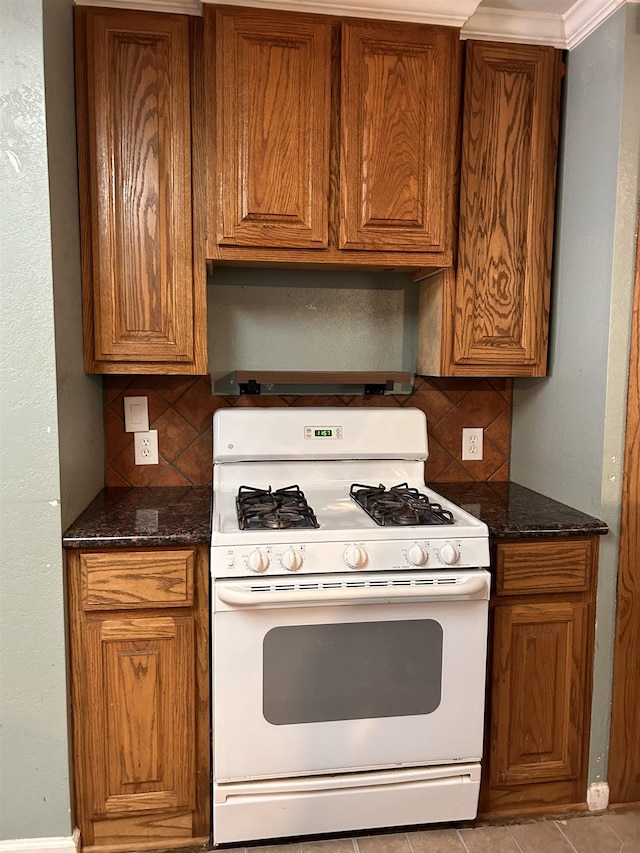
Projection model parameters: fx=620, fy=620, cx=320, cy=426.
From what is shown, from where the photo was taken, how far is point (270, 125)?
1.85 meters

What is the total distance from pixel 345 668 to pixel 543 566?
26.0 inches

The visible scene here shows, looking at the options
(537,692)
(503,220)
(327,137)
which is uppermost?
(327,137)

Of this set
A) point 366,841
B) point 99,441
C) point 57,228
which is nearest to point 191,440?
point 99,441

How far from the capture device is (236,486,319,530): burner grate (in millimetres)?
1715

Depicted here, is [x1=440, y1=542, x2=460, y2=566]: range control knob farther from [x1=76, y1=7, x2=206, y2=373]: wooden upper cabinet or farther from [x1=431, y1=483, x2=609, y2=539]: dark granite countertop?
[x1=76, y1=7, x2=206, y2=373]: wooden upper cabinet

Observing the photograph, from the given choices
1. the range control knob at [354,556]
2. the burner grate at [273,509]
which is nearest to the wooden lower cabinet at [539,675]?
the range control knob at [354,556]

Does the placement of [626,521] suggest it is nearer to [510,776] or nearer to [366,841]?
[510,776]

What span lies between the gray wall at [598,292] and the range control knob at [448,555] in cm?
52

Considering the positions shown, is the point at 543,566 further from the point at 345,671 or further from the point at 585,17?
the point at 585,17

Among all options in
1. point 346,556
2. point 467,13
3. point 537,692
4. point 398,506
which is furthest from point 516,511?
point 467,13

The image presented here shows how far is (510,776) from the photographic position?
1.89 metres

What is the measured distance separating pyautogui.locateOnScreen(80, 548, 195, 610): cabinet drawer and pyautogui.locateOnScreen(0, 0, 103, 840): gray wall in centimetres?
8

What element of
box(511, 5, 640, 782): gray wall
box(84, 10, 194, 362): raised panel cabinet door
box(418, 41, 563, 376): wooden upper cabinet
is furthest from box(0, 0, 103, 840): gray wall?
box(511, 5, 640, 782): gray wall

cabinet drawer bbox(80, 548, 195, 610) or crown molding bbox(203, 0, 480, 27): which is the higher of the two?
crown molding bbox(203, 0, 480, 27)
